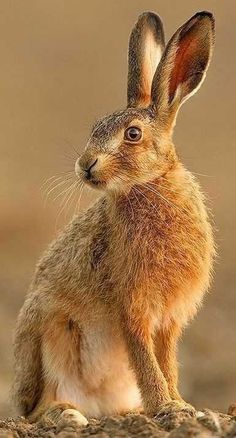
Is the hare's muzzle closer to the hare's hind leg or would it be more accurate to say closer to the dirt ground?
the hare's hind leg

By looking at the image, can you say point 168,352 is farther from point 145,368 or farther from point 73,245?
point 73,245

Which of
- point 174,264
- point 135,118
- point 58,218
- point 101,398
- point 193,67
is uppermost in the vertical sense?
point 58,218

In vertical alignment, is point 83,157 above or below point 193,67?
below

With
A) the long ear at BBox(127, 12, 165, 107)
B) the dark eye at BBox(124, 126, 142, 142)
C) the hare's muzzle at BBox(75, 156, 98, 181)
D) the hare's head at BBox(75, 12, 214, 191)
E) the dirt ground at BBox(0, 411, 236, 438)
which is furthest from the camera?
the long ear at BBox(127, 12, 165, 107)

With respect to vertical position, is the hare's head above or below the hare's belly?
above

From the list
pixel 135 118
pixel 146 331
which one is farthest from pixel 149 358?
pixel 135 118

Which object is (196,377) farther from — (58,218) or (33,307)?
(33,307)

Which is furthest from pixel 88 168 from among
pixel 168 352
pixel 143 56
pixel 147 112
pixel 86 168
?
pixel 168 352

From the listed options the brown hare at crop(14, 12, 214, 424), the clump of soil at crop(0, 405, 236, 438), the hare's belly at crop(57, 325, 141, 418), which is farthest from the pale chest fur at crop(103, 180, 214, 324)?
the clump of soil at crop(0, 405, 236, 438)
